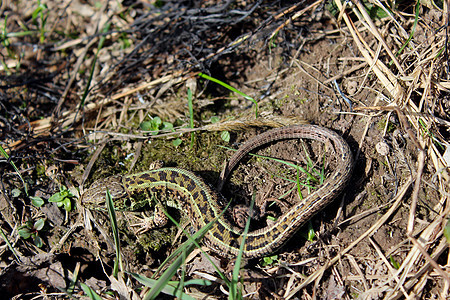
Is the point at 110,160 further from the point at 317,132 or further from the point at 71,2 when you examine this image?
the point at 71,2

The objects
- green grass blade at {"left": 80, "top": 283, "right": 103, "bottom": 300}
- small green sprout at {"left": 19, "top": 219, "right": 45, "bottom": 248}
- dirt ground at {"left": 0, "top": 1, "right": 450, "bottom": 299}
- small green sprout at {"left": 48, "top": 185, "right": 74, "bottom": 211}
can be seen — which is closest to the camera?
green grass blade at {"left": 80, "top": 283, "right": 103, "bottom": 300}

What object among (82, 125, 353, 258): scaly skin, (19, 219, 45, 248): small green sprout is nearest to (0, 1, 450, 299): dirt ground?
(19, 219, 45, 248): small green sprout

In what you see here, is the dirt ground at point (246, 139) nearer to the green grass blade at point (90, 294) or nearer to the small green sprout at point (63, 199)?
the small green sprout at point (63, 199)

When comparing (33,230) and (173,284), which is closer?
(173,284)

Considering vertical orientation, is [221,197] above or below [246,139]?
below

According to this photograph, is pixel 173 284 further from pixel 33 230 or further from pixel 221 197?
pixel 33 230

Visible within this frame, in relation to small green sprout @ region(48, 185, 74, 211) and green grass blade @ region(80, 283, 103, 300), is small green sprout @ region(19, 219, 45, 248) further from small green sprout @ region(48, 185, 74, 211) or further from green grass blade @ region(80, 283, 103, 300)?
green grass blade @ region(80, 283, 103, 300)

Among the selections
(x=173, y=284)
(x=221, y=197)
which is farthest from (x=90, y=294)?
(x=221, y=197)
